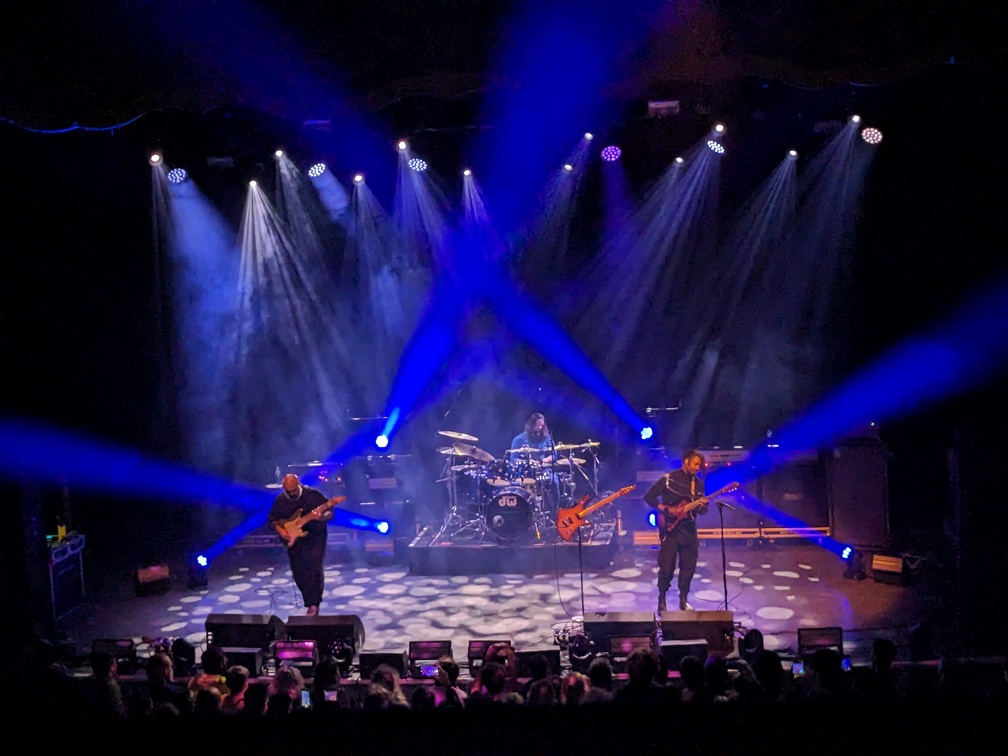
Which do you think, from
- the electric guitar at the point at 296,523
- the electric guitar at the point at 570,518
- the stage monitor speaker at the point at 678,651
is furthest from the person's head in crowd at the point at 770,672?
the electric guitar at the point at 570,518

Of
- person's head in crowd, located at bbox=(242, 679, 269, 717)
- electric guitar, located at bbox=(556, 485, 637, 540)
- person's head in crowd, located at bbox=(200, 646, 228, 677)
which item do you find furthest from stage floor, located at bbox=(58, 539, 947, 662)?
person's head in crowd, located at bbox=(242, 679, 269, 717)

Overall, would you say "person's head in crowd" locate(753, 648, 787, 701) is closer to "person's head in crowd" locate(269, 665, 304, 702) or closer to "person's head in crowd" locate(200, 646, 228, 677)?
"person's head in crowd" locate(269, 665, 304, 702)

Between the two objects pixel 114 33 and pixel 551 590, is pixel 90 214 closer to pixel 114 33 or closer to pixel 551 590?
pixel 551 590

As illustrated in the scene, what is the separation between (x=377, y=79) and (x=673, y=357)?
10518 mm

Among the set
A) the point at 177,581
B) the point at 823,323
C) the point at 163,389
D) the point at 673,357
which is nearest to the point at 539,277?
the point at 673,357

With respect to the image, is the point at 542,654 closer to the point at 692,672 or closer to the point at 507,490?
the point at 692,672

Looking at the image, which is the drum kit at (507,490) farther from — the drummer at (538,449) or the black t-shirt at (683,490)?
the black t-shirt at (683,490)

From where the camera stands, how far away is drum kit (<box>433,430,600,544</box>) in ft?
37.6

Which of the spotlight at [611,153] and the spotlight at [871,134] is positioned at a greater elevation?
the spotlight at [611,153]

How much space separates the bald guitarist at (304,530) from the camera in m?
8.83

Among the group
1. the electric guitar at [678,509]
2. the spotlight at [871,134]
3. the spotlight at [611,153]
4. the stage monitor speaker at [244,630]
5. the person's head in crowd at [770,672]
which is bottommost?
the stage monitor speaker at [244,630]

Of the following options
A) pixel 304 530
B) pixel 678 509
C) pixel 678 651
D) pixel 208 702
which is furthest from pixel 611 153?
pixel 208 702

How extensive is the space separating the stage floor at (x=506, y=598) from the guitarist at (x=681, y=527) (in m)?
0.52

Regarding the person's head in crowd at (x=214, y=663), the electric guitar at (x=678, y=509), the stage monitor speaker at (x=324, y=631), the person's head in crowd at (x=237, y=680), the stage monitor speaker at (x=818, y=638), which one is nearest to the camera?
the person's head in crowd at (x=237, y=680)
